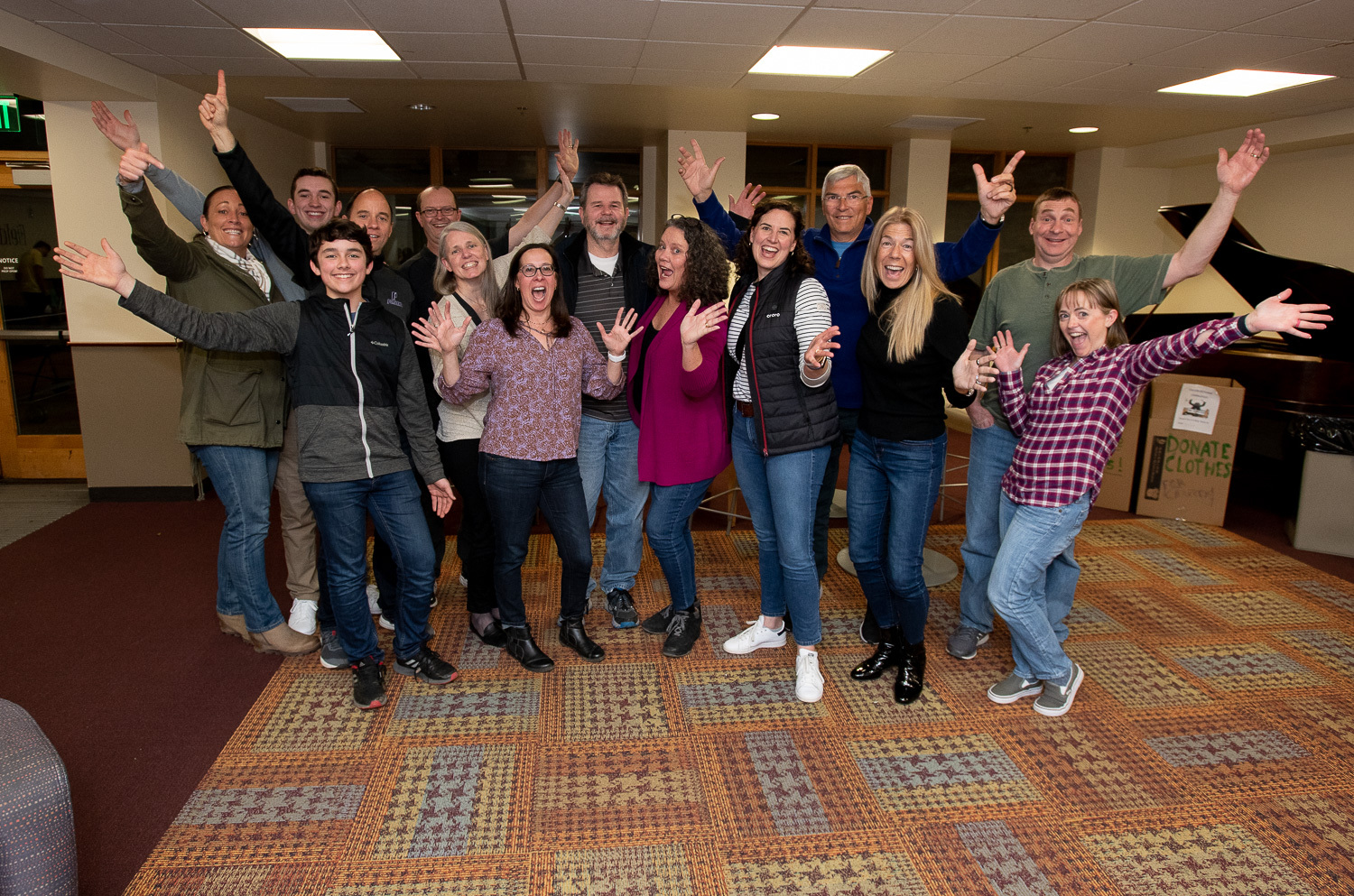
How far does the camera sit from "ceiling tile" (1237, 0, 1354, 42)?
12.5 feet

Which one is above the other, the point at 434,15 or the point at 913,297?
the point at 434,15

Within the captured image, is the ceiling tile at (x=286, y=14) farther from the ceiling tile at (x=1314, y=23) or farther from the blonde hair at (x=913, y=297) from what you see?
the ceiling tile at (x=1314, y=23)

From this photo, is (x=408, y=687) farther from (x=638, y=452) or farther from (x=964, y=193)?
(x=964, y=193)

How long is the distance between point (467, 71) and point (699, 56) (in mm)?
1613

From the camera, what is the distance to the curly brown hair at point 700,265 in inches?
110

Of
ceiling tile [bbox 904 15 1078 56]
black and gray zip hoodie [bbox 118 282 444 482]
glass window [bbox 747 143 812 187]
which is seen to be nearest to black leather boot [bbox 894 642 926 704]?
black and gray zip hoodie [bbox 118 282 444 482]

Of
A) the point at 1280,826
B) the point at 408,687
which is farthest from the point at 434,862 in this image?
the point at 1280,826

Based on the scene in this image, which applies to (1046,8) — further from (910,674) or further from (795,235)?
(910,674)

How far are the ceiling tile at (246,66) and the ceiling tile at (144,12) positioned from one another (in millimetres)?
761

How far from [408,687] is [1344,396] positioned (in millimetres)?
5215

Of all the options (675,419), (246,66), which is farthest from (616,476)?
(246,66)

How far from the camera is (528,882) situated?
200cm

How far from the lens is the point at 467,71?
209 inches

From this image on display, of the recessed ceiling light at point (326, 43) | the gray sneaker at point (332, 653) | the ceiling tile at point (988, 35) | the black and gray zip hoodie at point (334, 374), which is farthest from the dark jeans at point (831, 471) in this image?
the recessed ceiling light at point (326, 43)
